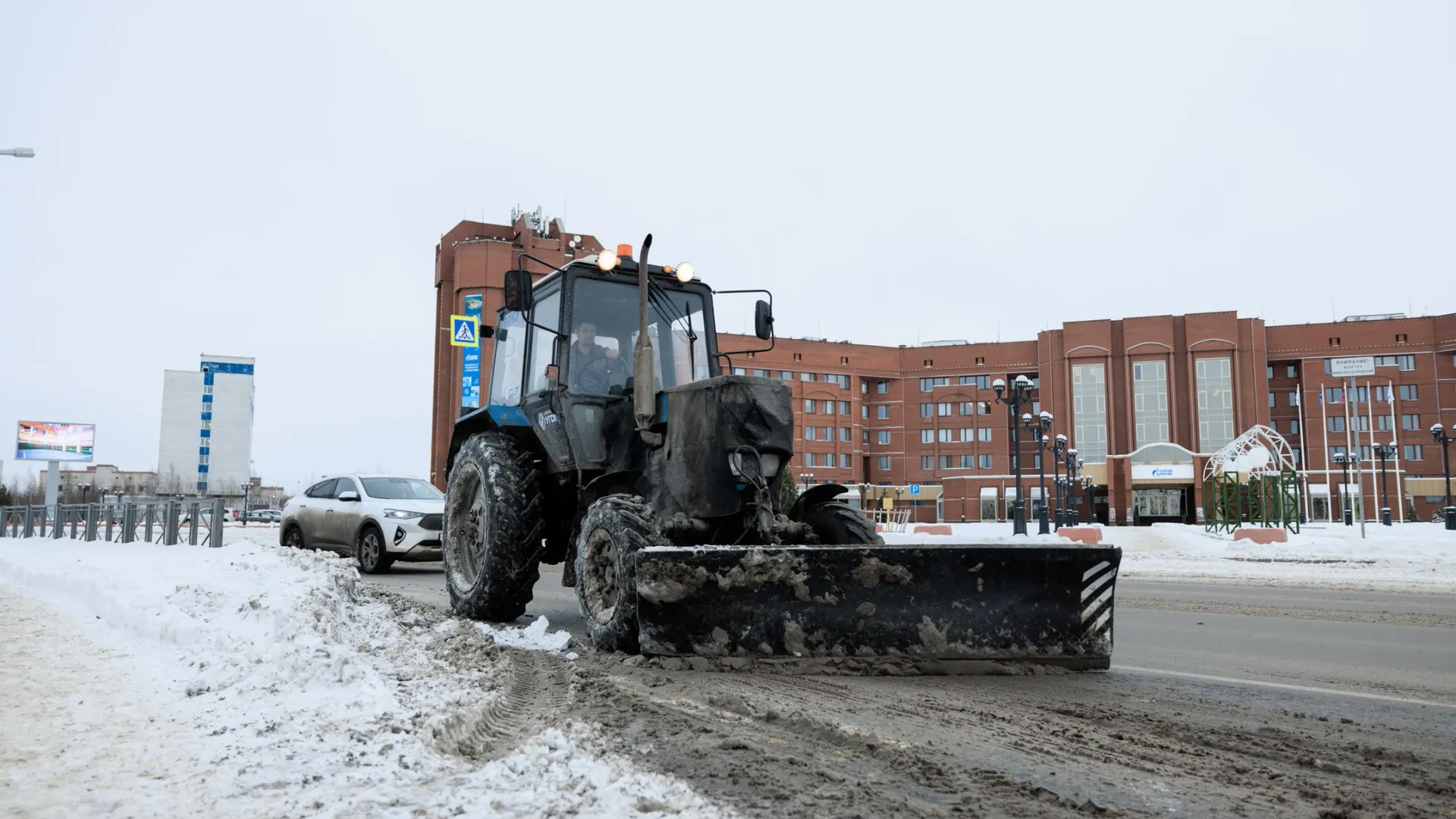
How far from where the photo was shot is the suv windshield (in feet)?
46.5

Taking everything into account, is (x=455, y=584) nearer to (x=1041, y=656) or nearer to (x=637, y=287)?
(x=637, y=287)

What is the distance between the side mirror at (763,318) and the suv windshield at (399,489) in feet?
27.0

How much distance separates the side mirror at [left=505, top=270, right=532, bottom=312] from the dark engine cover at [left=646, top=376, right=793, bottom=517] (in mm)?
1871

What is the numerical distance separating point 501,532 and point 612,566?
1.59 meters

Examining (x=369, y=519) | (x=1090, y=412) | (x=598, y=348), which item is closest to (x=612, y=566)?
(x=598, y=348)

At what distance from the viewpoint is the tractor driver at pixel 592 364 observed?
23.9ft

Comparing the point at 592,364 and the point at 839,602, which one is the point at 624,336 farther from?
the point at 839,602

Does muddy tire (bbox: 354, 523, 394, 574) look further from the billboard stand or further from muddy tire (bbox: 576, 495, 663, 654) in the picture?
the billboard stand

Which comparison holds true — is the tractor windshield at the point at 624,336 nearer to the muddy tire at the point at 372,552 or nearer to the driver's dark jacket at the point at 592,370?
the driver's dark jacket at the point at 592,370

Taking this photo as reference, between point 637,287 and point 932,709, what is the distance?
14.6 ft

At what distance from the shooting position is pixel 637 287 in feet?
25.6

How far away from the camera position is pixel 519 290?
7.41 m

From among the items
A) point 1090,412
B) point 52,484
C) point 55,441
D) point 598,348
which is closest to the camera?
point 598,348

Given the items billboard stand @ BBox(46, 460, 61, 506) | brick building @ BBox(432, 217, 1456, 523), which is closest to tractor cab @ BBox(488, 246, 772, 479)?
billboard stand @ BBox(46, 460, 61, 506)
